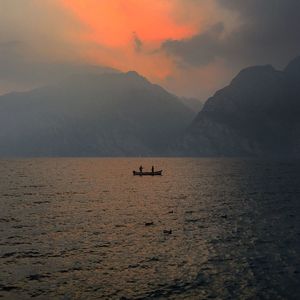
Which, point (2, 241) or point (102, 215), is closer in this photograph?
point (2, 241)

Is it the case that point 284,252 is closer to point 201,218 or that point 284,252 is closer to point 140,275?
point 140,275

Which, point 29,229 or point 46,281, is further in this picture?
point 29,229

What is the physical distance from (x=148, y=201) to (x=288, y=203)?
24.9 meters

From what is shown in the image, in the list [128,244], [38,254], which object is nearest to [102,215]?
[128,244]

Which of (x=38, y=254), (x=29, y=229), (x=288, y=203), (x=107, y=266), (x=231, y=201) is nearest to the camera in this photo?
(x=107, y=266)

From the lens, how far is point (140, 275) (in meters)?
30.0

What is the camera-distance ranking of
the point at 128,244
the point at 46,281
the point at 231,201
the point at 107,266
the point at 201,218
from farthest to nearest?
the point at 231,201, the point at 201,218, the point at 128,244, the point at 107,266, the point at 46,281

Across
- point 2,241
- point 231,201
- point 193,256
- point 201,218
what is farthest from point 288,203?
point 2,241

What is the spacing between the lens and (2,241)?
39875mm

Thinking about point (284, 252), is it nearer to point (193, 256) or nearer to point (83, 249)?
point (193, 256)

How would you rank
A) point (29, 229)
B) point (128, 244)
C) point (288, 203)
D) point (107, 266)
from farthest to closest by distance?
point (288, 203) → point (29, 229) → point (128, 244) → point (107, 266)

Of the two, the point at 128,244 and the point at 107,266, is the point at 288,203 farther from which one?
the point at 107,266

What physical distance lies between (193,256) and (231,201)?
40694mm

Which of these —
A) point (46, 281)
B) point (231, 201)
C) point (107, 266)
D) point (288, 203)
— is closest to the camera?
point (46, 281)
